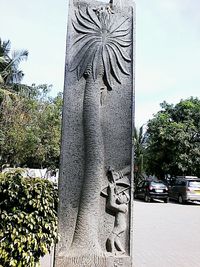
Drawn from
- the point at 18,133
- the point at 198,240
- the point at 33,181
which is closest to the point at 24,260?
the point at 33,181

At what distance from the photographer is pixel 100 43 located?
15.8 ft

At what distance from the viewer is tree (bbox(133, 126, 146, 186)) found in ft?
90.8

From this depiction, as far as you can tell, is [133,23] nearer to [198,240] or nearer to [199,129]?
[198,240]

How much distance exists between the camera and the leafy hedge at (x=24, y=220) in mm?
3838

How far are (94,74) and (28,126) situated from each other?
55.9 feet

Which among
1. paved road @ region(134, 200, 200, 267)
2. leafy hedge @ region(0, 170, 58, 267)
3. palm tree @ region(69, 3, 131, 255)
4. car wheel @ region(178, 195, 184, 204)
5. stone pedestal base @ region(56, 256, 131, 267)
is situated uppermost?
palm tree @ region(69, 3, 131, 255)

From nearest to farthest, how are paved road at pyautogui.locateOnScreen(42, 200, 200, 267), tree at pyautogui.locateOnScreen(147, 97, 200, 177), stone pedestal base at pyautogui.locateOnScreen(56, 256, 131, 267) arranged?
stone pedestal base at pyautogui.locateOnScreen(56, 256, 131, 267), paved road at pyautogui.locateOnScreen(42, 200, 200, 267), tree at pyautogui.locateOnScreen(147, 97, 200, 177)

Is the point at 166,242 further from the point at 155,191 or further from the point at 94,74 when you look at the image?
the point at 155,191

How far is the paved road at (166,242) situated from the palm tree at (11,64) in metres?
14.2

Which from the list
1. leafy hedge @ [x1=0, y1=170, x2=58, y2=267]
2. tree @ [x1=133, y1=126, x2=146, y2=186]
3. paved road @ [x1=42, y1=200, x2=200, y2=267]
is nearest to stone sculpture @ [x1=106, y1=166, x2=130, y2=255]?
leafy hedge @ [x1=0, y1=170, x2=58, y2=267]

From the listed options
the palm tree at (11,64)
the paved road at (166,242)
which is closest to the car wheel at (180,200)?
the paved road at (166,242)

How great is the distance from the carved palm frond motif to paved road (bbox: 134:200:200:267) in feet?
11.9

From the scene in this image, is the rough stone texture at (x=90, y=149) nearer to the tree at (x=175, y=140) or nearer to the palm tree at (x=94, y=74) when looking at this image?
the palm tree at (x=94, y=74)

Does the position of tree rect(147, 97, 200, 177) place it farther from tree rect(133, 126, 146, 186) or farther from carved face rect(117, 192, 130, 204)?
carved face rect(117, 192, 130, 204)
